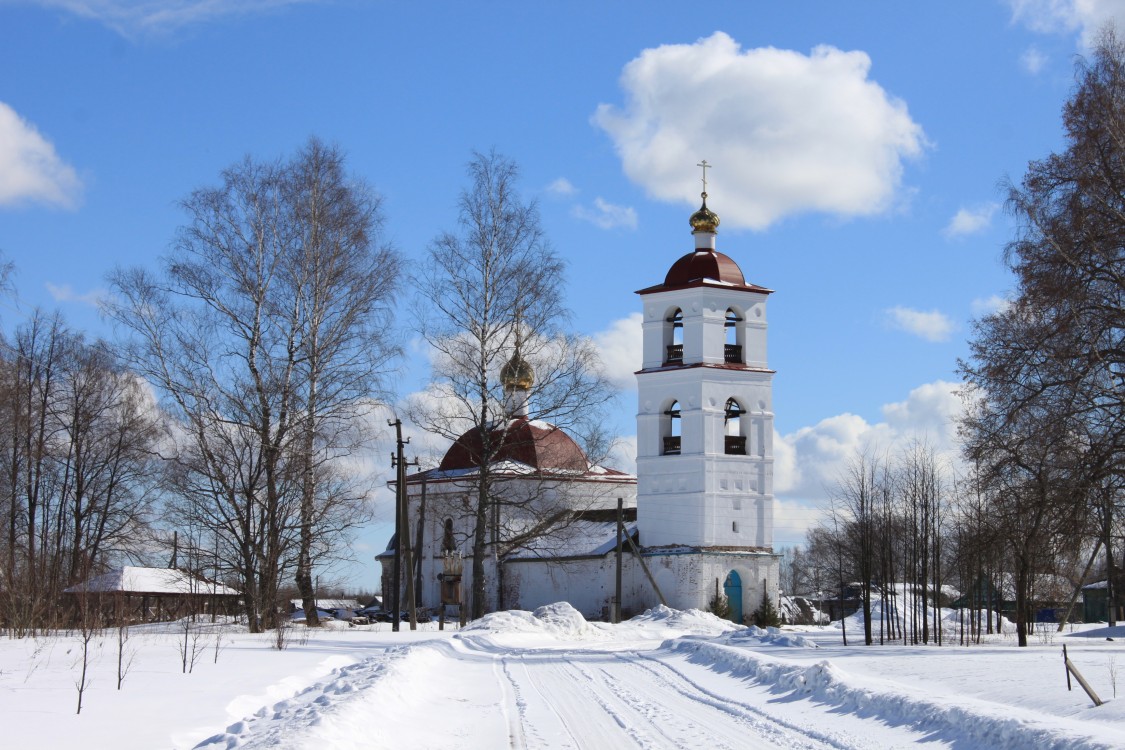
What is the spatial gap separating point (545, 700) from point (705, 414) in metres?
30.0

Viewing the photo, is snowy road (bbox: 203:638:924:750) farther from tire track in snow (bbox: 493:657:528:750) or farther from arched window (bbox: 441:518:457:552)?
arched window (bbox: 441:518:457:552)

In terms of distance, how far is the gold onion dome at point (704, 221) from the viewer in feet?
150

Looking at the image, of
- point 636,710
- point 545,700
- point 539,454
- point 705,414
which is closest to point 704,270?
point 705,414

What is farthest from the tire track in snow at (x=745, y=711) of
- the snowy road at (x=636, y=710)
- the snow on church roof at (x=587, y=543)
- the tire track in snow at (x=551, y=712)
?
the snow on church roof at (x=587, y=543)

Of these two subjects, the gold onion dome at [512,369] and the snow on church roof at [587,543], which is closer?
the gold onion dome at [512,369]

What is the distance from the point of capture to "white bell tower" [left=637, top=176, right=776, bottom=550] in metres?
43.5

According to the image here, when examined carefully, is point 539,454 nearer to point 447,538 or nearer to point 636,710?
point 447,538

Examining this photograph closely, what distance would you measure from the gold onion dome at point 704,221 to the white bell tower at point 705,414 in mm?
1139

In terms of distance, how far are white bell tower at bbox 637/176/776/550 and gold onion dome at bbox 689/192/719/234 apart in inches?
44.8

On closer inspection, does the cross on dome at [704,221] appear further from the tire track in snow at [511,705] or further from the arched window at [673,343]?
the tire track in snow at [511,705]

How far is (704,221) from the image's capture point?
45.7 metres

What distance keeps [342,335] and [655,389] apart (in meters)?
19.0

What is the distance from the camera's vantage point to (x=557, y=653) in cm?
2389

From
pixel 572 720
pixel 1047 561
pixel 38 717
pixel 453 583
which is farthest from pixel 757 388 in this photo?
pixel 38 717
